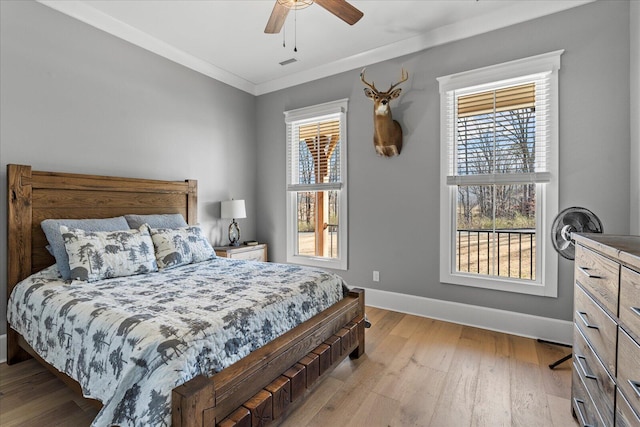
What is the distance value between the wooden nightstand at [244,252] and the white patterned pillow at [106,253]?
111cm

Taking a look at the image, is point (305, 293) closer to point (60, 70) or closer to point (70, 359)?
point (70, 359)

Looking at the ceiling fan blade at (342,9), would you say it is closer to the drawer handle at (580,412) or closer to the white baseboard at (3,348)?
the drawer handle at (580,412)

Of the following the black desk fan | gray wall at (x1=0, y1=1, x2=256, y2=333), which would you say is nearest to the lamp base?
gray wall at (x1=0, y1=1, x2=256, y2=333)

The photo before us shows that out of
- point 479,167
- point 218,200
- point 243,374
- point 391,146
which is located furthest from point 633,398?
point 218,200

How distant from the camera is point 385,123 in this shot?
3.31m

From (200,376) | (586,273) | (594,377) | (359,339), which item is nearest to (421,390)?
(359,339)

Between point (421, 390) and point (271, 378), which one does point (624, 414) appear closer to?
point (421, 390)

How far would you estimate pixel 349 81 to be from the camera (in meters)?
3.81

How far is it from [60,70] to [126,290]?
211 centimetres

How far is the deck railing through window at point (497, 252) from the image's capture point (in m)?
2.92

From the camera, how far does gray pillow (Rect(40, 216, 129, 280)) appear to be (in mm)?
2316

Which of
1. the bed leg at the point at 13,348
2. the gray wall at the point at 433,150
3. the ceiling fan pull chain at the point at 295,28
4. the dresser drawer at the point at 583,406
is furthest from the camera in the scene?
the ceiling fan pull chain at the point at 295,28

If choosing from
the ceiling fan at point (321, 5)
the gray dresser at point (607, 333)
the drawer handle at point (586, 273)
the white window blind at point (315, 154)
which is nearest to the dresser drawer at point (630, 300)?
the gray dresser at point (607, 333)

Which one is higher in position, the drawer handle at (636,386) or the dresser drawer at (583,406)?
the drawer handle at (636,386)
